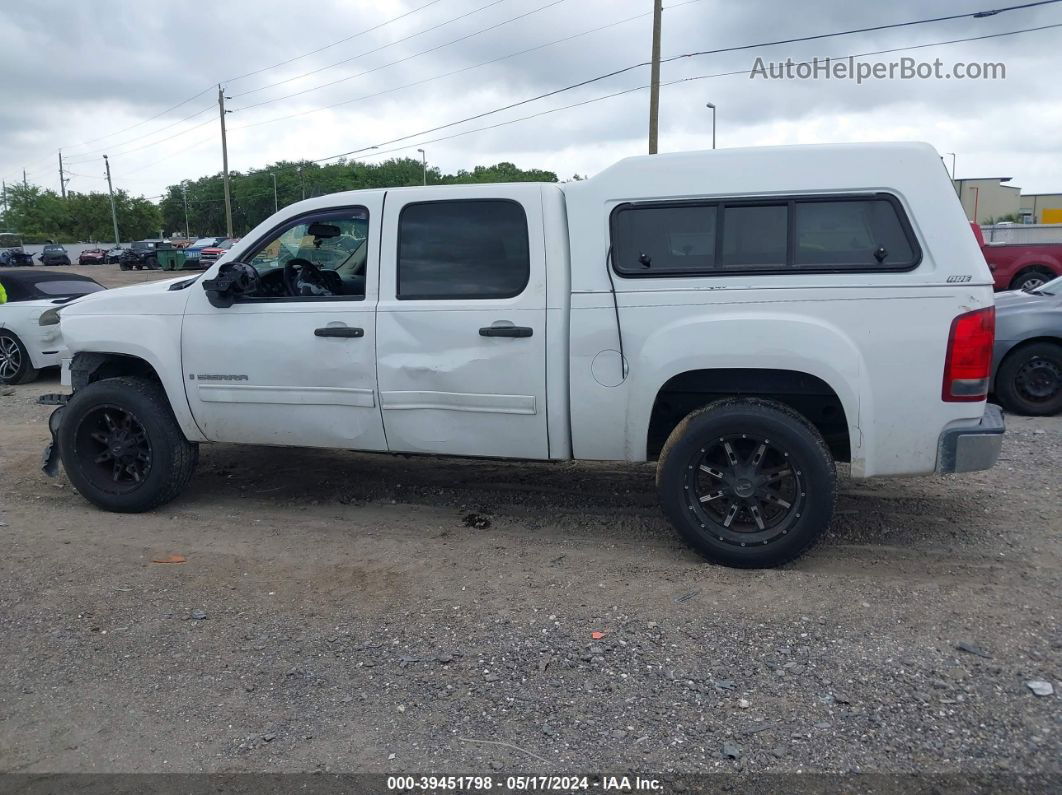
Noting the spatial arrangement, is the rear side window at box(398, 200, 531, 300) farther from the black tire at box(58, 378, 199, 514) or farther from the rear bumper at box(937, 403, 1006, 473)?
the rear bumper at box(937, 403, 1006, 473)

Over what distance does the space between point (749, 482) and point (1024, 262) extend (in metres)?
14.7

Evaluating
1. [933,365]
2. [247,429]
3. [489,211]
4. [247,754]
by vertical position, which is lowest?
[247,754]

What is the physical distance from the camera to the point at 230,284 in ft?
18.2

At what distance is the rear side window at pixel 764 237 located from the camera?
4590mm

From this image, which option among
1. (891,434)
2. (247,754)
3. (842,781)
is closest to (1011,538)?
(891,434)

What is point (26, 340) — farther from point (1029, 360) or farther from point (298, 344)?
point (1029, 360)

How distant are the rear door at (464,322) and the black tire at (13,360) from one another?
8.07 metres

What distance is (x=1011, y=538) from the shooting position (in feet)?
17.1

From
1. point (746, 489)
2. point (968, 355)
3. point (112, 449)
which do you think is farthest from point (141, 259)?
point (968, 355)

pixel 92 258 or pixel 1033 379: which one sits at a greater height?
pixel 92 258

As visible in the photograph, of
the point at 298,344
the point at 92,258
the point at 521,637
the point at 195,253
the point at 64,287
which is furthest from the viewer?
the point at 92,258

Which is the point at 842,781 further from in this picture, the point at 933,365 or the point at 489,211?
the point at 489,211

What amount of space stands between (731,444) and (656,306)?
0.83 metres

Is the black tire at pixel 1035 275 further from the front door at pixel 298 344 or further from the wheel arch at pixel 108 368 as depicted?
the wheel arch at pixel 108 368
